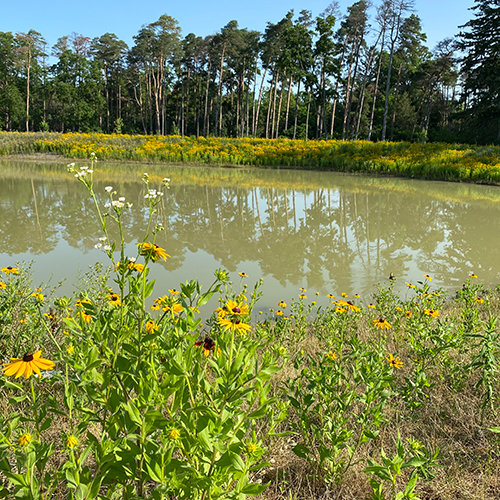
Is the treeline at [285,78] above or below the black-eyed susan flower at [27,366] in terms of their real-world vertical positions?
above

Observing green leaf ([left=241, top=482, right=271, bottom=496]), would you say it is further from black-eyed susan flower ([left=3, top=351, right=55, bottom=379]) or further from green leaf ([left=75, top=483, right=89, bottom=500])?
black-eyed susan flower ([left=3, top=351, right=55, bottom=379])

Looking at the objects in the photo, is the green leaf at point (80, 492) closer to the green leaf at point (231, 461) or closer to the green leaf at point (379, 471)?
the green leaf at point (231, 461)

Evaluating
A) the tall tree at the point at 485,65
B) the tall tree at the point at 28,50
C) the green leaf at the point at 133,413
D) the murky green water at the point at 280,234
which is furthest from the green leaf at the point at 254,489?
the tall tree at the point at 28,50

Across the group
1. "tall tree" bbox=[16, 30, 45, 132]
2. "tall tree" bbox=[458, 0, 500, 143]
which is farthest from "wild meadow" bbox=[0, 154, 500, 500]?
"tall tree" bbox=[16, 30, 45, 132]

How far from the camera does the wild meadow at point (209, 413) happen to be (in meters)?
1.03

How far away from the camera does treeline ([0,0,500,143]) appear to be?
1153 inches

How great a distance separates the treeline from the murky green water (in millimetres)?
16706

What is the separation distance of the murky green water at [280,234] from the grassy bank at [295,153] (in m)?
4.11

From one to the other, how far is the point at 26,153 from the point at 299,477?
80.9ft

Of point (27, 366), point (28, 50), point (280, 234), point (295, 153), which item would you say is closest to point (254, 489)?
point (27, 366)

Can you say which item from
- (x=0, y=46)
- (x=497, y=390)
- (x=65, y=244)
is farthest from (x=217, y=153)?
(x=0, y=46)

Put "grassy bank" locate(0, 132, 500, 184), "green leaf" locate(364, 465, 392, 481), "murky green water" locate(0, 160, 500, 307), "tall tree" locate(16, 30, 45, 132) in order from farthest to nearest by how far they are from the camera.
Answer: "tall tree" locate(16, 30, 45, 132)
"grassy bank" locate(0, 132, 500, 184)
"murky green water" locate(0, 160, 500, 307)
"green leaf" locate(364, 465, 392, 481)

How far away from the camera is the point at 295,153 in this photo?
19953mm

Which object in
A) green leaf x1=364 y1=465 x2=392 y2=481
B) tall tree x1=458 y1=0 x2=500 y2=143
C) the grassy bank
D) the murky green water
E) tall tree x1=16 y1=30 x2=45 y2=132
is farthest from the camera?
tall tree x1=16 y1=30 x2=45 y2=132
